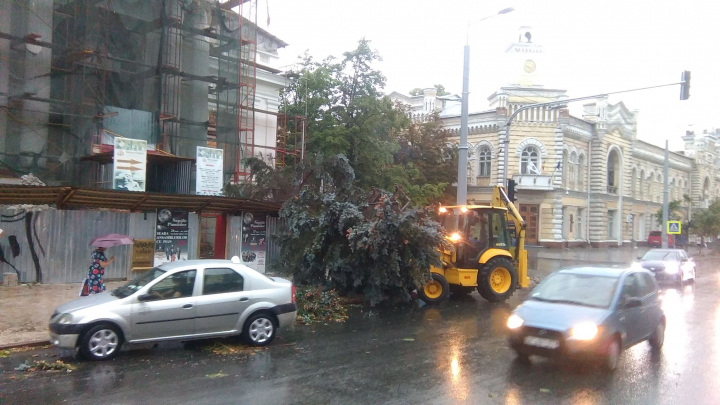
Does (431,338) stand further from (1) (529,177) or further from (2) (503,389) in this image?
(1) (529,177)

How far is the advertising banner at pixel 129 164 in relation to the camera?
18625mm

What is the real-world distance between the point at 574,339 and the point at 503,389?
4.55ft

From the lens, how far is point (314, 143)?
2708 cm

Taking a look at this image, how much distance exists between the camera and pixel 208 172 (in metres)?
21.4

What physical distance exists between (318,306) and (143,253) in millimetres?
6354

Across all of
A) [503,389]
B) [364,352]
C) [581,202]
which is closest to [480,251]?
[364,352]

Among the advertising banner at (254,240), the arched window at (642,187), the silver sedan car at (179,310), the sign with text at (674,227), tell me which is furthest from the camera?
the arched window at (642,187)

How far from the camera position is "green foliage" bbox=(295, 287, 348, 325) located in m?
12.3

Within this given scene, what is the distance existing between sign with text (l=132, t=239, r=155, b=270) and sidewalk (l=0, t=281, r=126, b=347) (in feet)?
2.41

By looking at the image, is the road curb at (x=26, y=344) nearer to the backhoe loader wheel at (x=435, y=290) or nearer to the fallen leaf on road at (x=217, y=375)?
the fallen leaf on road at (x=217, y=375)

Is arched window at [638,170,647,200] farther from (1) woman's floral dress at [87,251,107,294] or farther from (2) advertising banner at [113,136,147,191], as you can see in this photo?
(1) woman's floral dress at [87,251,107,294]

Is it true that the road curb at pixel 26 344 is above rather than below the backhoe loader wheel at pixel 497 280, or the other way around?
below

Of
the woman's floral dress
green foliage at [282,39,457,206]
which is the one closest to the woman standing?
the woman's floral dress

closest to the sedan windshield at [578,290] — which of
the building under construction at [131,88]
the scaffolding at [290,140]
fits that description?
the building under construction at [131,88]
